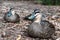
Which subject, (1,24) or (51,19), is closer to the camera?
(1,24)

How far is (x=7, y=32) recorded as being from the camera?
20.8ft

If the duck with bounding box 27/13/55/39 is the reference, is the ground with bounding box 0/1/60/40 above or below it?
below

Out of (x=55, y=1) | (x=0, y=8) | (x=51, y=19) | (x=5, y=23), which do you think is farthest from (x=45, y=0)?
(x=5, y=23)

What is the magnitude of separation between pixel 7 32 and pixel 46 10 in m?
3.87

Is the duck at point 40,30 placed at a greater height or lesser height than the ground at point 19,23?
greater

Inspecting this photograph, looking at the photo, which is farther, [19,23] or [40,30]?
[19,23]

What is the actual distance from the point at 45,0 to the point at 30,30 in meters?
5.38

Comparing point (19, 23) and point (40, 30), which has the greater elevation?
point (40, 30)

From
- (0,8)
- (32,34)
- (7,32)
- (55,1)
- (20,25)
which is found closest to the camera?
(32,34)

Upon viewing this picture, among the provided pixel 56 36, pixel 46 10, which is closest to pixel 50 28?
pixel 56 36

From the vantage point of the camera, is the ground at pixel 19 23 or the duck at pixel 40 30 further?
the ground at pixel 19 23

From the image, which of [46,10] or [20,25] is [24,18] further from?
[46,10]

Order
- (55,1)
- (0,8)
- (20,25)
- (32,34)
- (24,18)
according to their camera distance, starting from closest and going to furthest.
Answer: (32,34) < (20,25) < (24,18) < (0,8) < (55,1)

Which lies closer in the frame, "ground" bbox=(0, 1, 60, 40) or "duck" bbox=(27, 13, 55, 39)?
"duck" bbox=(27, 13, 55, 39)
